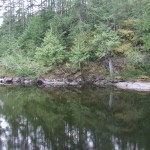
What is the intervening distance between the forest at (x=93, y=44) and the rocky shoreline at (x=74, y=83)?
1219mm

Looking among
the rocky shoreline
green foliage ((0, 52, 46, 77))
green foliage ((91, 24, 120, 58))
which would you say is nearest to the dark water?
the rocky shoreline

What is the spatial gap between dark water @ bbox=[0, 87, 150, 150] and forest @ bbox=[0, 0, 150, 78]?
1328 cm

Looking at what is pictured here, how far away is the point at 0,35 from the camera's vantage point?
2793 inches

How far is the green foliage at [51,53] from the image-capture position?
46.6 m

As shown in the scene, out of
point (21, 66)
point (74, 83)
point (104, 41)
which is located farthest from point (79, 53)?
point (21, 66)

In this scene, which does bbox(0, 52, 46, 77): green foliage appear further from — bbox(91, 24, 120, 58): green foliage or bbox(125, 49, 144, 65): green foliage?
bbox(125, 49, 144, 65): green foliage

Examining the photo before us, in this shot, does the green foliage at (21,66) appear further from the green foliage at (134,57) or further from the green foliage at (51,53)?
the green foliage at (134,57)

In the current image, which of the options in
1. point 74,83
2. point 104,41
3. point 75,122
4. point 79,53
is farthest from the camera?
point 79,53

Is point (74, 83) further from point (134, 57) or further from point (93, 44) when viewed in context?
point (134, 57)

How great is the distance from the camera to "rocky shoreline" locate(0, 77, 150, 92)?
38.2 meters

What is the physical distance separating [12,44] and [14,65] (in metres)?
10.1

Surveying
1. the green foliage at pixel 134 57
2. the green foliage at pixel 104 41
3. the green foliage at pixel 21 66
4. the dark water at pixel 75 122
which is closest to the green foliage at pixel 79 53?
the green foliage at pixel 104 41

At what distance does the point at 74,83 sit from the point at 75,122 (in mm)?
24542

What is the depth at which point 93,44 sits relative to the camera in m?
44.8
